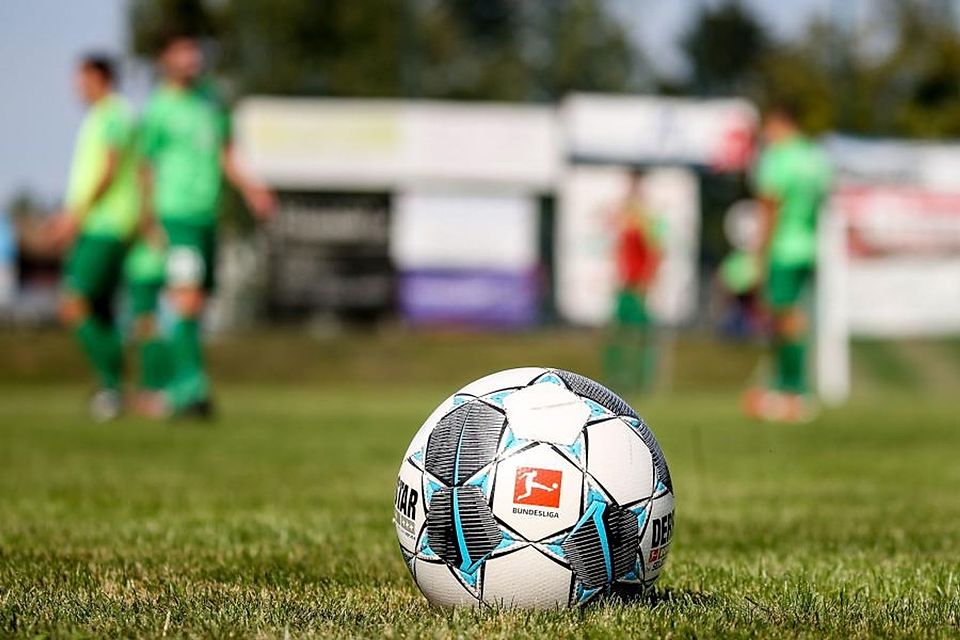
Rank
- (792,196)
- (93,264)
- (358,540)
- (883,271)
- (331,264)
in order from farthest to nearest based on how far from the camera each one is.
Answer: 1. (331,264)
2. (883,271)
3. (792,196)
4. (93,264)
5. (358,540)

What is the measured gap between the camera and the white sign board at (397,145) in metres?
35.6

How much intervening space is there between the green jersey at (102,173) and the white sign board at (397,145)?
24.3 m

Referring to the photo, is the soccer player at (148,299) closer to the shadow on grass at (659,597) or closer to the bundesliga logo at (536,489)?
the shadow on grass at (659,597)

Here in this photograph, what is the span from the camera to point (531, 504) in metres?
3.23

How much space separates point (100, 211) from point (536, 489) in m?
8.54

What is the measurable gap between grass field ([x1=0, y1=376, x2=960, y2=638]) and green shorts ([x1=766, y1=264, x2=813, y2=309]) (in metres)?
2.26

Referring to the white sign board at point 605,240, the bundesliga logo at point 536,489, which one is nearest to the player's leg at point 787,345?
the bundesliga logo at point 536,489

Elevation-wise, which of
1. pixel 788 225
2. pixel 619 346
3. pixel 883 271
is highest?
pixel 788 225

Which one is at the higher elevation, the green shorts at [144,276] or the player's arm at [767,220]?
the player's arm at [767,220]

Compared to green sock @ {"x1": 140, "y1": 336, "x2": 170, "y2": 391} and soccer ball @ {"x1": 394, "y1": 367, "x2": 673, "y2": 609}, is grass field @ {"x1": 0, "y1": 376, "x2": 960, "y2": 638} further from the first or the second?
green sock @ {"x1": 140, "y1": 336, "x2": 170, "y2": 391}

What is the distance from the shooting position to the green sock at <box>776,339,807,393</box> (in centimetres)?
1283

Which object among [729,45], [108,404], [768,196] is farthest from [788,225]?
[729,45]

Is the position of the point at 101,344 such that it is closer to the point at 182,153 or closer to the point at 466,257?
the point at 182,153

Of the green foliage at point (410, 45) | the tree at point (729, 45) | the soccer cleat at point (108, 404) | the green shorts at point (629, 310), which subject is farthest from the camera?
the tree at point (729, 45)
